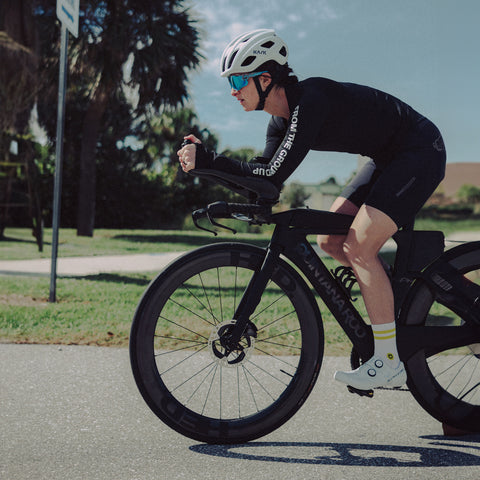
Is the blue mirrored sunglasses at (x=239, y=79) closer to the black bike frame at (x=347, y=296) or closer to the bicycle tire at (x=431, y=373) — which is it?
the black bike frame at (x=347, y=296)

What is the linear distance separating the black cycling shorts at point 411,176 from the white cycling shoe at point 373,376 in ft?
2.20

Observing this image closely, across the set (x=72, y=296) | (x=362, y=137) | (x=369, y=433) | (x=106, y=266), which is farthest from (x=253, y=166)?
(x=106, y=266)

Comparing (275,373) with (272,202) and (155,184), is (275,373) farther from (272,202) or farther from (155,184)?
(155,184)

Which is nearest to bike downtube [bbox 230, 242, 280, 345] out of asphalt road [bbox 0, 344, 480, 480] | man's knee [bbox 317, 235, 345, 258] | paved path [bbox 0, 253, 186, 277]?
man's knee [bbox 317, 235, 345, 258]

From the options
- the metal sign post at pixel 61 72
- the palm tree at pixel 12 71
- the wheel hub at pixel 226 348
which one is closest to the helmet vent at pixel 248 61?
the wheel hub at pixel 226 348

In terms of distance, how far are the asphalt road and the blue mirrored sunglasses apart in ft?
5.55

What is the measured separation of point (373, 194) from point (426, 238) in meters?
0.37

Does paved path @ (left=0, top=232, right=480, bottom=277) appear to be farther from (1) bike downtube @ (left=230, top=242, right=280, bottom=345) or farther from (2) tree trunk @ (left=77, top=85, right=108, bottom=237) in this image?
(2) tree trunk @ (left=77, top=85, right=108, bottom=237)

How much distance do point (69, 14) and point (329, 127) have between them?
A: 12.5ft

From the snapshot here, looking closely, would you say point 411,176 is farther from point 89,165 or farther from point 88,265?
point 89,165

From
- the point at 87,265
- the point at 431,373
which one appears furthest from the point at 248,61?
the point at 87,265

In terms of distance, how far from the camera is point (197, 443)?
2.55 m

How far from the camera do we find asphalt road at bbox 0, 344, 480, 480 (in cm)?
225

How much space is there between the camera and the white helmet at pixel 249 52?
98.5 inches
